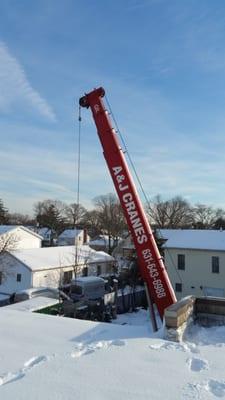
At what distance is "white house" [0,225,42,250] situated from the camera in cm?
3615

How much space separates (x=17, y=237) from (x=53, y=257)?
25.8 ft

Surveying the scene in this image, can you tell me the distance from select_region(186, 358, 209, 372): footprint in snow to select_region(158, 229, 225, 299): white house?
2141cm

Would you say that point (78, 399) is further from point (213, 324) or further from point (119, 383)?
point (213, 324)

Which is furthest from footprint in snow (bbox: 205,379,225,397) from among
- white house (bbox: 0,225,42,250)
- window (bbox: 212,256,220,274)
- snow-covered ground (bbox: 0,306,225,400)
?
white house (bbox: 0,225,42,250)

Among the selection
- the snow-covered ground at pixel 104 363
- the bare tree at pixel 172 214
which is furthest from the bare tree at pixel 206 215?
the snow-covered ground at pixel 104 363

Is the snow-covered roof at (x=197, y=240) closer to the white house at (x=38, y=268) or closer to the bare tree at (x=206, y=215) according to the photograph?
the white house at (x=38, y=268)

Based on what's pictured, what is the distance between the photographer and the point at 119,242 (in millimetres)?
59250

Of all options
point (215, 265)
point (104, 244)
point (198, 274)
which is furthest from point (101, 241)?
point (215, 265)

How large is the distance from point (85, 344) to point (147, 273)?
17.6ft

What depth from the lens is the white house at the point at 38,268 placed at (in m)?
30.5

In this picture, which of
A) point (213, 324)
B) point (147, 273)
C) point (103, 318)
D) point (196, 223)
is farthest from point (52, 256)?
point (196, 223)

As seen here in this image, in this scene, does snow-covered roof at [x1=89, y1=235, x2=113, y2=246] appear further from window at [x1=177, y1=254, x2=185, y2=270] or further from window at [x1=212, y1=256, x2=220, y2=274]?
window at [x1=212, y1=256, x2=220, y2=274]

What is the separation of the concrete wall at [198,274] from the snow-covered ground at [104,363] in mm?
18822

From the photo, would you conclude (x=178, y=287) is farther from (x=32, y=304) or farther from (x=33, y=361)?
(x=33, y=361)
